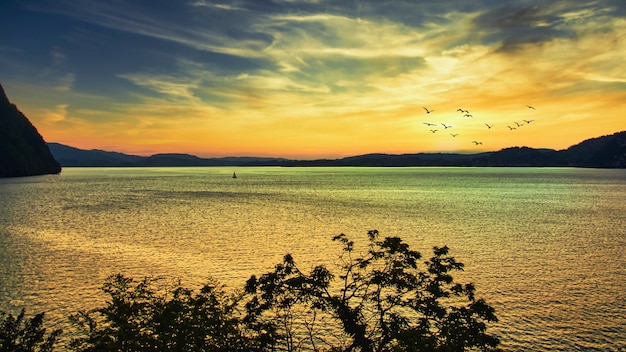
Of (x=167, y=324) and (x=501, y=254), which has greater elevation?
(x=167, y=324)

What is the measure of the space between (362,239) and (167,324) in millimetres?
50708

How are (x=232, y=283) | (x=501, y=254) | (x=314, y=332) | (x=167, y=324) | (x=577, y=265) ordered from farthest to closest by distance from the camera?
(x=501, y=254) → (x=577, y=265) → (x=232, y=283) → (x=314, y=332) → (x=167, y=324)

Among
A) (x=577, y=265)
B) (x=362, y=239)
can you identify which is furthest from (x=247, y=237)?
(x=577, y=265)

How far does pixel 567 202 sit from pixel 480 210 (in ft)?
136

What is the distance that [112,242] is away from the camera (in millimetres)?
64125

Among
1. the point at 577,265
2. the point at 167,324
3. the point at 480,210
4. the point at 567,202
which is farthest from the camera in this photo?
the point at 567,202

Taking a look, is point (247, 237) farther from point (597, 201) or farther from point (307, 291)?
point (597, 201)

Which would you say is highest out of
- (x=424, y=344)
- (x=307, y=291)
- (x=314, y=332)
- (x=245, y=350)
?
(x=307, y=291)

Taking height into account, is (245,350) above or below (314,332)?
above

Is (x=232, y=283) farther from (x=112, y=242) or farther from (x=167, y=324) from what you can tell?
(x=112, y=242)

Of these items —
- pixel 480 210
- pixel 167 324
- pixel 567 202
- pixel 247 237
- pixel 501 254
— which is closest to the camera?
pixel 167 324

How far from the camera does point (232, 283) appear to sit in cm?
4284

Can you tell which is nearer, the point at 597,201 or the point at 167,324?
the point at 167,324

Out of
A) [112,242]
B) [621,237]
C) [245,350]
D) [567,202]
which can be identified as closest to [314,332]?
[245,350]
